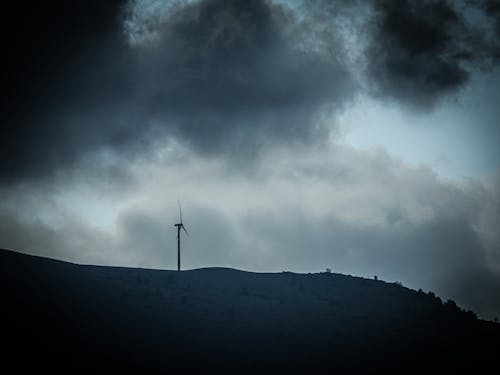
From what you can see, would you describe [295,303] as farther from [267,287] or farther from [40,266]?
[40,266]

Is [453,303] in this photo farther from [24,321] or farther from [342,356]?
[24,321]

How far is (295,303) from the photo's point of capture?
169 feet

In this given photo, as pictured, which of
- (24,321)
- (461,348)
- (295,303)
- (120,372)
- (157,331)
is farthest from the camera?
(295,303)

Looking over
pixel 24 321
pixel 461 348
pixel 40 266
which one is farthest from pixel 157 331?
pixel 461 348

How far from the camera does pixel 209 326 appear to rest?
41.8 meters

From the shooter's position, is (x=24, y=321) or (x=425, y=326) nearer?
(x=24, y=321)

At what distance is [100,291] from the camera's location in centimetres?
4400

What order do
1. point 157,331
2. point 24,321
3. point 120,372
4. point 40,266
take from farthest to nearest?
point 40,266 < point 157,331 < point 24,321 < point 120,372

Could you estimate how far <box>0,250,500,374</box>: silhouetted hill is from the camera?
34.5m

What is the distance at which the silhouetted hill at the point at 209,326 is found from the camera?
34.5 meters

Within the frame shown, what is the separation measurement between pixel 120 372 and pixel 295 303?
23.5 metres

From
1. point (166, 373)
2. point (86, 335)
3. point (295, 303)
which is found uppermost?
point (295, 303)

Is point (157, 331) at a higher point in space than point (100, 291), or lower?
lower

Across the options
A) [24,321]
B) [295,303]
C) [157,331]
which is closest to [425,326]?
[295,303]
